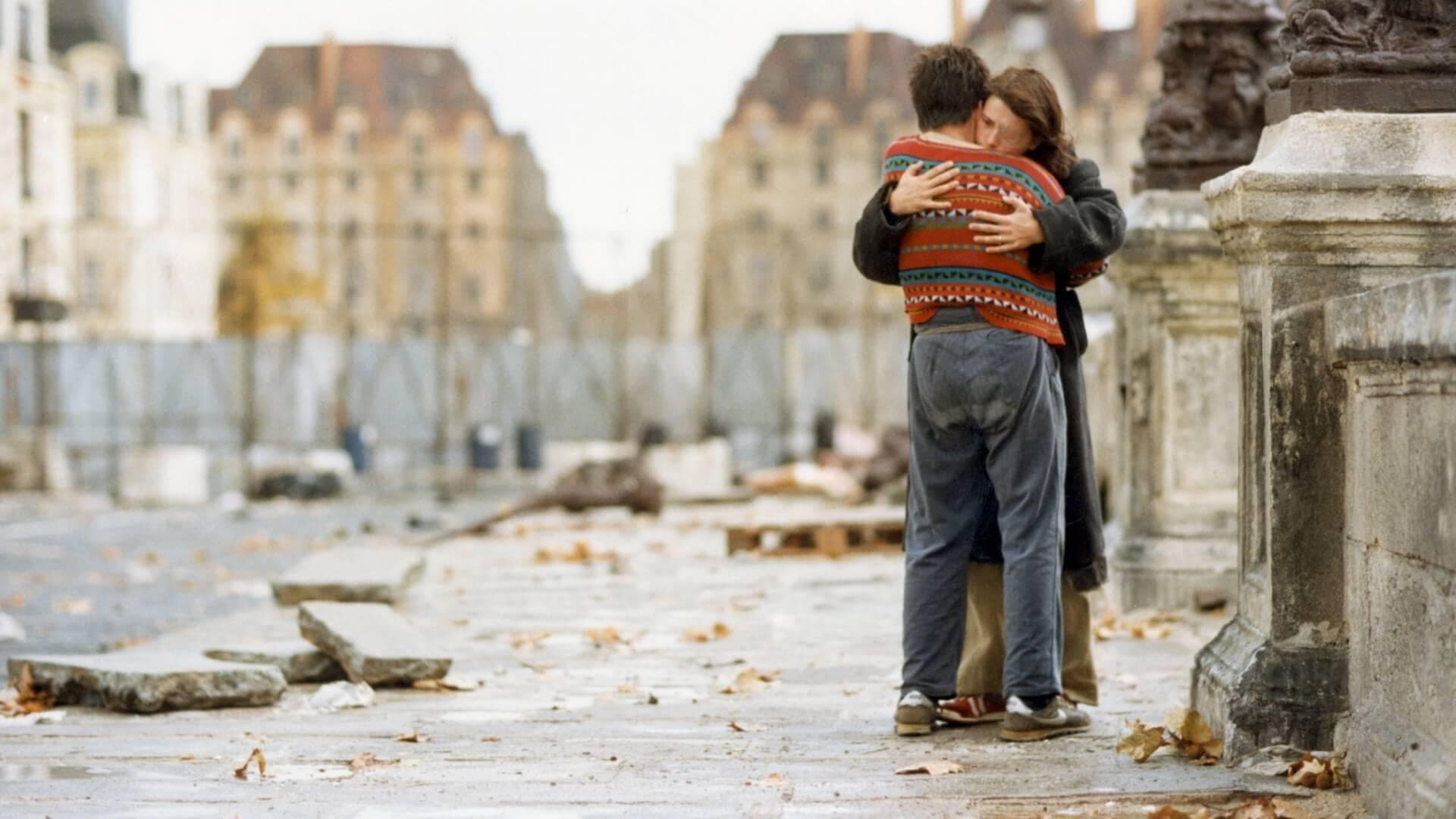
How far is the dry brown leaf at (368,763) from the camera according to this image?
15.1 ft

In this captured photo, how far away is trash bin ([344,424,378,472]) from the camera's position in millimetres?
32719

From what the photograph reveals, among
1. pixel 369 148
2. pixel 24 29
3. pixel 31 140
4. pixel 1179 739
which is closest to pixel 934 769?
pixel 1179 739

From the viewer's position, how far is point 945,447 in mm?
4953

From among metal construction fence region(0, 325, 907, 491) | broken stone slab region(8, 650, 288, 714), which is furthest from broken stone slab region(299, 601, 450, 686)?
metal construction fence region(0, 325, 907, 491)

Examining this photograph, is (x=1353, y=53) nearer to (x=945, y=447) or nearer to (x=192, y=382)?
(x=945, y=447)

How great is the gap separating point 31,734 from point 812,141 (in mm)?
67633

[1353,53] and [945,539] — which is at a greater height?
[1353,53]

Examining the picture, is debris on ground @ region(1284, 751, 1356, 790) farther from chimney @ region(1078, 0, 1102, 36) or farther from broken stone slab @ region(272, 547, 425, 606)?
chimney @ region(1078, 0, 1102, 36)

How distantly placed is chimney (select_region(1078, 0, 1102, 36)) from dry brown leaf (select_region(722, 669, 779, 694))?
6179 centimetres

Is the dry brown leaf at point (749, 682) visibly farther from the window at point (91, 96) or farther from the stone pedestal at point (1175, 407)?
the window at point (91, 96)

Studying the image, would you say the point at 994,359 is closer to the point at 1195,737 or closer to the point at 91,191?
the point at 1195,737

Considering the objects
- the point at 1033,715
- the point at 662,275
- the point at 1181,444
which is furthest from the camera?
the point at 662,275

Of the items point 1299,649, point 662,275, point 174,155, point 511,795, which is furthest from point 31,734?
point 174,155

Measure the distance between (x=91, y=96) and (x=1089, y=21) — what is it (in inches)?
1354
